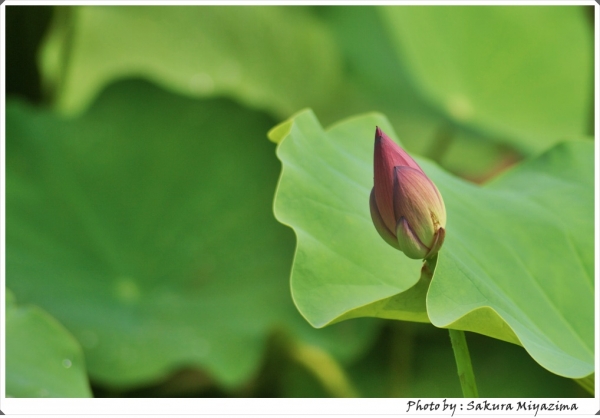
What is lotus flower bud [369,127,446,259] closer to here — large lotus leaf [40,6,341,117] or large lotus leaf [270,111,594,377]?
large lotus leaf [270,111,594,377]

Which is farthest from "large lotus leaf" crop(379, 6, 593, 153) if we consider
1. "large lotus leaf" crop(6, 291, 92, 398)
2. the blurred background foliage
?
"large lotus leaf" crop(6, 291, 92, 398)

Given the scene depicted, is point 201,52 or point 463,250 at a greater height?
point 463,250

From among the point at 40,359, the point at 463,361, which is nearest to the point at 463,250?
the point at 463,361

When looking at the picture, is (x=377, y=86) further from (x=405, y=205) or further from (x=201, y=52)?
(x=405, y=205)

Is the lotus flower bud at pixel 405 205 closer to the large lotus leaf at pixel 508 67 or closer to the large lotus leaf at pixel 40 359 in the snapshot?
the large lotus leaf at pixel 40 359
